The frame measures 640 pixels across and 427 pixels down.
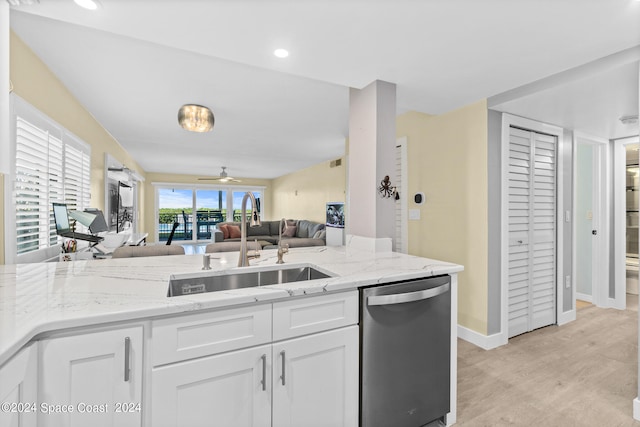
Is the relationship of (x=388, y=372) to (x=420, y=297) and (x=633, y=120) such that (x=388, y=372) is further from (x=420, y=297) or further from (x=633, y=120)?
(x=633, y=120)

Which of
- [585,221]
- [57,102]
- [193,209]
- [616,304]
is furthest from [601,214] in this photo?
[193,209]

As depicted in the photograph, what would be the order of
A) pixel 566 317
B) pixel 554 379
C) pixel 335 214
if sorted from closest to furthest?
pixel 554 379 → pixel 566 317 → pixel 335 214

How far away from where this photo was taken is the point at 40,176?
2.22 metres

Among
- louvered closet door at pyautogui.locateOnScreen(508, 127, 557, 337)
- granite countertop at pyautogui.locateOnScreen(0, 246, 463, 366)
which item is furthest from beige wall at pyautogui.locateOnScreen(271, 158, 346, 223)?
granite countertop at pyautogui.locateOnScreen(0, 246, 463, 366)

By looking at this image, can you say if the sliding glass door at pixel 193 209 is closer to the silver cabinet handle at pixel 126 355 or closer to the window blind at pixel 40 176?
the window blind at pixel 40 176

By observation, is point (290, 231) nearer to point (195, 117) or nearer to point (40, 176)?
→ point (195, 117)

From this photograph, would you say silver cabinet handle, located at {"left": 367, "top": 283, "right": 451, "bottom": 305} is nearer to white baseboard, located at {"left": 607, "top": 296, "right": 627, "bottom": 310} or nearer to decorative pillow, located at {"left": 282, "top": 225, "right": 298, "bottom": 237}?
white baseboard, located at {"left": 607, "top": 296, "right": 627, "bottom": 310}

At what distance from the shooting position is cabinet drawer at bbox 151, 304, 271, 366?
3.37 feet

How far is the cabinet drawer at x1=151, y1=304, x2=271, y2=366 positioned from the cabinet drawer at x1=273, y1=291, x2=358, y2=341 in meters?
0.05

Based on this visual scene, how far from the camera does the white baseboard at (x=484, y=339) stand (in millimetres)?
2654

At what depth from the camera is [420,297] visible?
4.84 feet

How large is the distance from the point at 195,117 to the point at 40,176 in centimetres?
154

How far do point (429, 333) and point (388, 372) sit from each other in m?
0.31

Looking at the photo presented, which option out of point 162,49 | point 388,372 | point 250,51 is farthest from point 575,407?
point 162,49
